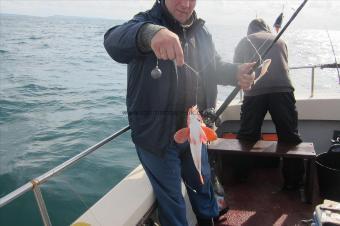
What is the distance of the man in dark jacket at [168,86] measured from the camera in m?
2.14

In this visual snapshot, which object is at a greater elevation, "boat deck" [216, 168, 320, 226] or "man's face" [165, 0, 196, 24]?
"man's face" [165, 0, 196, 24]

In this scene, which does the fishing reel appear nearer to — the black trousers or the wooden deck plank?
the wooden deck plank

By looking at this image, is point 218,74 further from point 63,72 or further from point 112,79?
point 63,72

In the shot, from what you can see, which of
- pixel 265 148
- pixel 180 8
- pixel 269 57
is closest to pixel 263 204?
pixel 265 148

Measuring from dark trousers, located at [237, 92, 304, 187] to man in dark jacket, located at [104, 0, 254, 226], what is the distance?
1179 millimetres

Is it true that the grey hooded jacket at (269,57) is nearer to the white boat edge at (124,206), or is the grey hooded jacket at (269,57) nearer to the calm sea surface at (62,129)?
the calm sea surface at (62,129)

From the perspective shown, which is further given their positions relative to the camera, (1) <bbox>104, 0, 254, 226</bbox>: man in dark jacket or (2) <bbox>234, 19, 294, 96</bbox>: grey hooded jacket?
(2) <bbox>234, 19, 294, 96</bbox>: grey hooded jacket

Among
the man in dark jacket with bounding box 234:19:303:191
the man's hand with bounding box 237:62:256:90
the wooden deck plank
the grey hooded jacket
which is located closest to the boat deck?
the man in dark jacket with bounding box 234:19:303:191

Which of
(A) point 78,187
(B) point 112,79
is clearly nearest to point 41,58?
(B) point 112,79

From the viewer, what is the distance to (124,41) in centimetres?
198

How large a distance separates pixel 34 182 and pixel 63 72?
19.8 m

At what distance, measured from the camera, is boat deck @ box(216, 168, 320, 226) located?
3.35m

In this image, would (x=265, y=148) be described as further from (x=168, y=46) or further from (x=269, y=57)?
(x=168, y=46)

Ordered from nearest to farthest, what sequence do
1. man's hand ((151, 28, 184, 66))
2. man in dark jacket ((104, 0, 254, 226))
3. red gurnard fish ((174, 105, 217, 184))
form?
man's hand ((151, 28, 184, 66))
red gurnard fish ((174, 105, 217, 184))
man in dark jacket ((104, 0, 254, 226))
